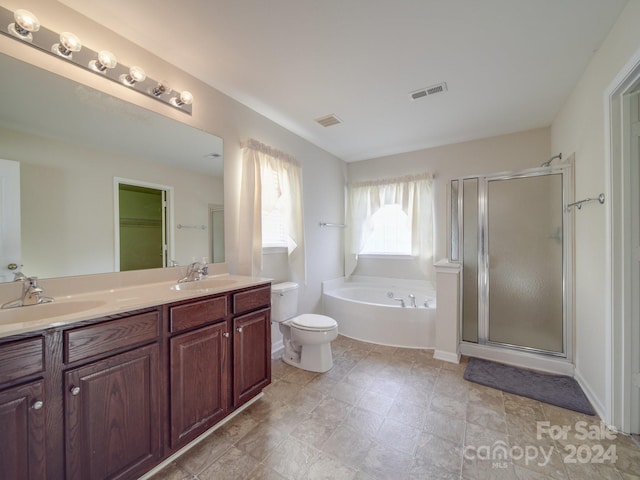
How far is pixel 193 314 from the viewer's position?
146 cm

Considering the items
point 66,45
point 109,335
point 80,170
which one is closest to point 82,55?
point 66,45

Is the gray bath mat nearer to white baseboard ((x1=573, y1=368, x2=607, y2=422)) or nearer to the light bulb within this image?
white baseboard ((x1=573, y1=368, x2=607, y2=422))

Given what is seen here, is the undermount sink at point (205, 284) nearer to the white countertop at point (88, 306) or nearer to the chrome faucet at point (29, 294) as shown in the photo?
the white countertop at point (88, 306)

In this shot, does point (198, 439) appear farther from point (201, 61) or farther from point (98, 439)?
point (201, 61)

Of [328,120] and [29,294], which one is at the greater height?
[328,120]

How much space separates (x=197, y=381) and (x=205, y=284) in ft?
2.20

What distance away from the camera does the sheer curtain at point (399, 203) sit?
344 centimetres

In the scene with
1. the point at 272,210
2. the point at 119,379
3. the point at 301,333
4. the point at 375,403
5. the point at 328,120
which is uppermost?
the point at 328,120

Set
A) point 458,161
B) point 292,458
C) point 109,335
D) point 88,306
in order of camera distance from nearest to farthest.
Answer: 1. point 109,335
2. point 88,306
3. point 292,458
4. point 458,161

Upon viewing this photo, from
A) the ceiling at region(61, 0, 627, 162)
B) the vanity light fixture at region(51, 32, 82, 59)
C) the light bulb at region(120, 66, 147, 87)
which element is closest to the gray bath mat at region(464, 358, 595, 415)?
the ceiling at region(61, 0, 627, 162)

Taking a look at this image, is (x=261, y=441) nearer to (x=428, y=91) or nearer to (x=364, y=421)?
(x=364, y=421)

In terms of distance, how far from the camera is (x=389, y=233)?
3.79 metres

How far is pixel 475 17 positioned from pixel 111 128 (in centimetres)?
228

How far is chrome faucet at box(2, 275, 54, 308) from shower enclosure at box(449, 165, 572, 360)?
326cm
